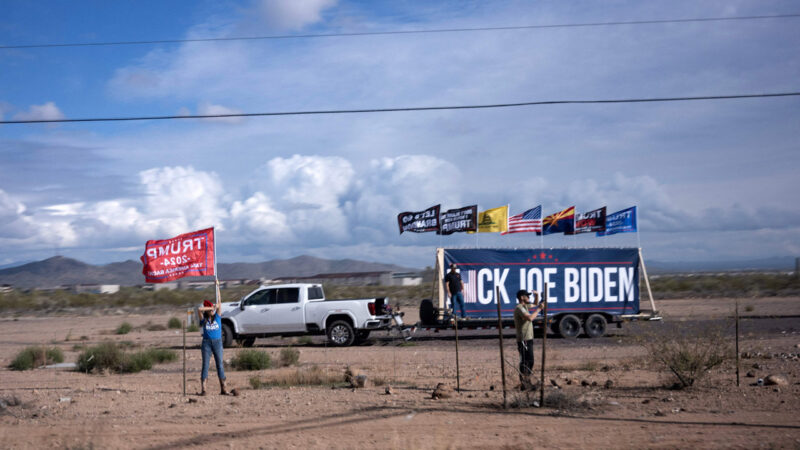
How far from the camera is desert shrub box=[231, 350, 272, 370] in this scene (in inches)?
658

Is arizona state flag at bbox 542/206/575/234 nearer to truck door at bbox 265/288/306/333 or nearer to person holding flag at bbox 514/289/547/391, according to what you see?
truck door at bbox 265/288/306/333

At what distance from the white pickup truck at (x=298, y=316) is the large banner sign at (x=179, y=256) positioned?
6.26 m

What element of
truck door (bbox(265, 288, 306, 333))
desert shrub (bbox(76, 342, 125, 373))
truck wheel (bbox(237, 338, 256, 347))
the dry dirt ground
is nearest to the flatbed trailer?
truck door (bbox(265, 288, 306, 333))

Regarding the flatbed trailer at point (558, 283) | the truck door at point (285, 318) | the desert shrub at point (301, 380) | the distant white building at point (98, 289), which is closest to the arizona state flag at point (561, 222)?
the flatbed trailer at point (558, 283)

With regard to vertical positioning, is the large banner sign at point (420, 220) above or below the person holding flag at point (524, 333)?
above

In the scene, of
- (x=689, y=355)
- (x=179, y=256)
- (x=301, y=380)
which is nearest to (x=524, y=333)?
(x=689, y=355)

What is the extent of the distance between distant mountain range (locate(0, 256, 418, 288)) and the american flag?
126649 mm

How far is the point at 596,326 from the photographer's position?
22719mm

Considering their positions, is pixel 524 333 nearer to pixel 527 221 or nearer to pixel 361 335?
pixel 361 335

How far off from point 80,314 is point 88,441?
4627cm

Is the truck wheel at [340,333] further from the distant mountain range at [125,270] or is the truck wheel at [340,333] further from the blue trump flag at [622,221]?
the distant mountain range at [125,270]

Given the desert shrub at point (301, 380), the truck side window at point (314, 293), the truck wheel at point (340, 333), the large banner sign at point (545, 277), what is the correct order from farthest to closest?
the large banner sign at point (545, 277), the truck side window at point (314, 293), the truck wheel at point (340, 333), the desert shrub at point (301, 380)

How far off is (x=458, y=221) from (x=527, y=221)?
3.10m

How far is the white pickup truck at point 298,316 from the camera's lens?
21219 mm
